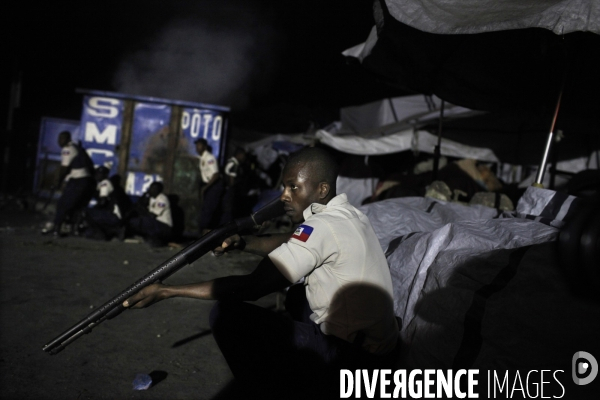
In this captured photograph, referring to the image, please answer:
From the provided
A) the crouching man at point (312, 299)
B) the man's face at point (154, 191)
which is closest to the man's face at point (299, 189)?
the crouching man at point (312, 299)

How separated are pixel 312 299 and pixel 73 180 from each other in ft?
21.6

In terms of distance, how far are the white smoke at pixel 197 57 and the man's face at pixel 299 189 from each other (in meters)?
11.1

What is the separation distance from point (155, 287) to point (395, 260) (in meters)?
1.55

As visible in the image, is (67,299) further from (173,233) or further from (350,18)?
(350,18)

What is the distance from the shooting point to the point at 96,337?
11.6ft

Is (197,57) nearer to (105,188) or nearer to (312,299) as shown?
(105,188)

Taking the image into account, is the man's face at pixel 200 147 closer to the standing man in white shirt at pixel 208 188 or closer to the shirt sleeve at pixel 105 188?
the standing man in white shirt at pixel 208 188

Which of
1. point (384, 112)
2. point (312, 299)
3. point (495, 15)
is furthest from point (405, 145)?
point (312, 299)

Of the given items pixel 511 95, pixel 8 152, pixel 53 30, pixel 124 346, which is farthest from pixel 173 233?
pixel 53 30

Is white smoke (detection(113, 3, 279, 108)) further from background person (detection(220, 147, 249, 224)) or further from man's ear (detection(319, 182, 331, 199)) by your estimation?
man's ear (detection(319, 182, 331, 199))

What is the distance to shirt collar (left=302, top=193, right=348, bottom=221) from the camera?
219 centimetres

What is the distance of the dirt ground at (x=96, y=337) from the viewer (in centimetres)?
286

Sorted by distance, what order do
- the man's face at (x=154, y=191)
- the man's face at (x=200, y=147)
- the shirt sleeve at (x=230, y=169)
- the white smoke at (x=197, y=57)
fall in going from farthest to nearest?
1. the white smoke at (x=197, y=57)
2. the shirt sleeve at (x=230, y=169)
3. the man's face at (x=200, y=147)
4. the man's face at (x=154, y=191)

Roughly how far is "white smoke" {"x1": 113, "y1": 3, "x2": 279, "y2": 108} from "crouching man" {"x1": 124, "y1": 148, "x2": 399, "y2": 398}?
11.2 m
